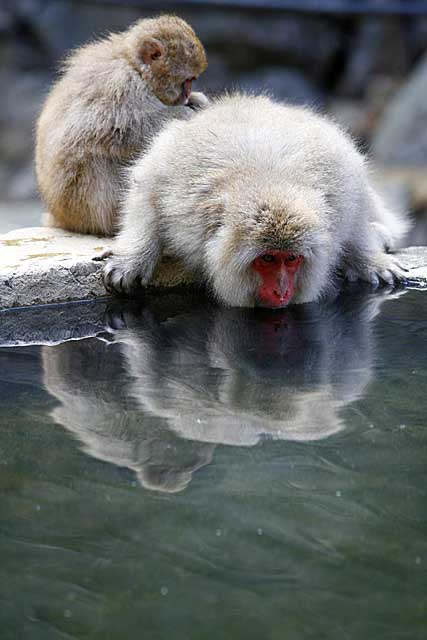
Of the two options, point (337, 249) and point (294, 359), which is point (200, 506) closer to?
point (294, 359)

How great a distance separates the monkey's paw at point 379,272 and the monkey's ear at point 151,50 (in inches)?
65.5

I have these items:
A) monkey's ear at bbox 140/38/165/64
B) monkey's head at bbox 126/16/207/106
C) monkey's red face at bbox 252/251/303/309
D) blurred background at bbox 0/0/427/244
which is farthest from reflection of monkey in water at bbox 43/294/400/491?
blurred background at bbox 0/0/427/244

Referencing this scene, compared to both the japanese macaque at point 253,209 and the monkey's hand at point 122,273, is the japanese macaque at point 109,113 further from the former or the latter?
the monkey's hand at point 122,273

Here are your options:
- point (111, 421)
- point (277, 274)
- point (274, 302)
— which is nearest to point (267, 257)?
point (277, 274)

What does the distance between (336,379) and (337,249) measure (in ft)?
4.43

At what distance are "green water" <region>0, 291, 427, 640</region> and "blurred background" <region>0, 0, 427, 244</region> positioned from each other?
999 centimetres

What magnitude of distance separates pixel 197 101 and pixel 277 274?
1870mm

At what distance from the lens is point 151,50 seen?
5648 mm

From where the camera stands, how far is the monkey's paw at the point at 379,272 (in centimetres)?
520

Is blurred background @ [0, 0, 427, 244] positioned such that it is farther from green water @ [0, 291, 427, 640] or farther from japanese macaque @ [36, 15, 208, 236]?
green water @ [0, 291, 427, 640]

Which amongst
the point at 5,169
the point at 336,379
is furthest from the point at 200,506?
the point at 5,169

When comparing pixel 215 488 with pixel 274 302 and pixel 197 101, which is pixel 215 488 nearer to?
pixel 274 302

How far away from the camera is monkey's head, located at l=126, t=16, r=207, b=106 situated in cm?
564

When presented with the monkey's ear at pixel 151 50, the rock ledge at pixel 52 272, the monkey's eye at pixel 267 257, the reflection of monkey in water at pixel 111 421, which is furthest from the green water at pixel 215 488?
the monkey's ear at pixel 151 50
